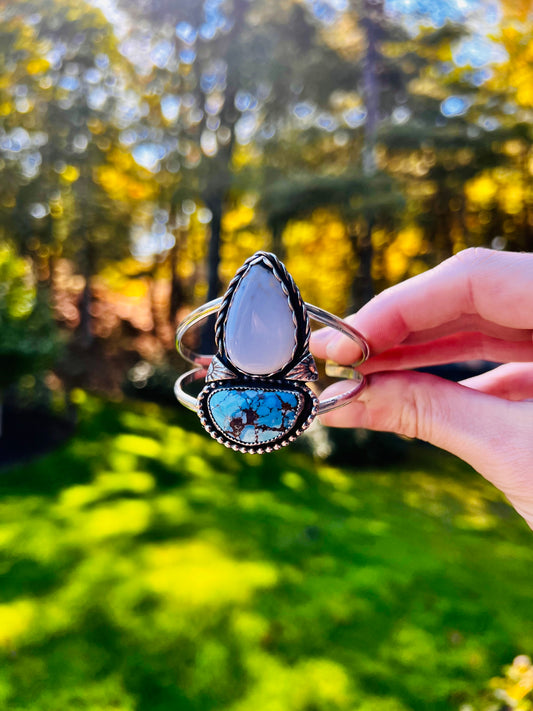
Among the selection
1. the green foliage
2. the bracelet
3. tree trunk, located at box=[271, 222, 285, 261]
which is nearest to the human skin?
the bracelet

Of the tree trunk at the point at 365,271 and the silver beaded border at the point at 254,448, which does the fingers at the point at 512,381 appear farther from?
the tree trunk at the point at 365,271


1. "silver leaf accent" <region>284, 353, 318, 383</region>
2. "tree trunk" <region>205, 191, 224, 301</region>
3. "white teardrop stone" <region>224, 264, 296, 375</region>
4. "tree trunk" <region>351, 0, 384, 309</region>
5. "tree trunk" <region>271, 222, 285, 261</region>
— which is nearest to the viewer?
"white teardrop stone" <region>224, 264, 296, 375</region>

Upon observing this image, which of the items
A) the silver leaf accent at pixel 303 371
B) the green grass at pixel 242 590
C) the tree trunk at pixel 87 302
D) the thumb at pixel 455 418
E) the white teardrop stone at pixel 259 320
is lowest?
the green grass at pixel 242 590

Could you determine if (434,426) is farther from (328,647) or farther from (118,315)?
(118,315)

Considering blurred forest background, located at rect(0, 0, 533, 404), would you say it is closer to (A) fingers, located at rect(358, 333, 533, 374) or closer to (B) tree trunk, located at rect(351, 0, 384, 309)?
(B) tree trunk, located at rect(351, 0, 384, 309)

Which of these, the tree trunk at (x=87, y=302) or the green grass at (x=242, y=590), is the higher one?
the tree trunk at (x=87, y=302)


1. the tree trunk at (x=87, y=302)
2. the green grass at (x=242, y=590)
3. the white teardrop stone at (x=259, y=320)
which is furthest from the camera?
the tree trunk at (x=87, y=302)

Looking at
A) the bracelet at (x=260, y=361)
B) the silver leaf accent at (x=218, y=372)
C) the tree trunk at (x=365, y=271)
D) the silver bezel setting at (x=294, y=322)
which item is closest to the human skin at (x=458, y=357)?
the bracelet at (x=260, y=361)

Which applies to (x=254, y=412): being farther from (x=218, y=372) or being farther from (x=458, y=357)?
(x=458, y=357)

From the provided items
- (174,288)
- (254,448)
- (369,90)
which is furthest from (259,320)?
(174,288)
